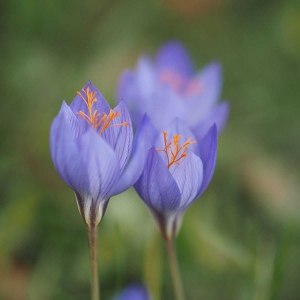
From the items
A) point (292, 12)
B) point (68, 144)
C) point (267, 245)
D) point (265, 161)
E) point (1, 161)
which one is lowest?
point (267, 245)

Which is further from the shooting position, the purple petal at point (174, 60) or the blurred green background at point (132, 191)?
the purple petal at point (174, 60)

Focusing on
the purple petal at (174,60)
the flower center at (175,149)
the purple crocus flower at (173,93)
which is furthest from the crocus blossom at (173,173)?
the purple petal at (174,60)

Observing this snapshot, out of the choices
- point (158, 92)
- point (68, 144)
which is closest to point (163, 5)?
point (158, 92)

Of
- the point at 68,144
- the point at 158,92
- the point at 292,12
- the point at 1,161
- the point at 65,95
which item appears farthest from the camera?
the point at 292,12

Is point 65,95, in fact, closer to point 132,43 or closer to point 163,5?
point 132,43

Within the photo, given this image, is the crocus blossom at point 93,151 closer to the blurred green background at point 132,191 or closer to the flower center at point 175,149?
the flower center at point 175,149
